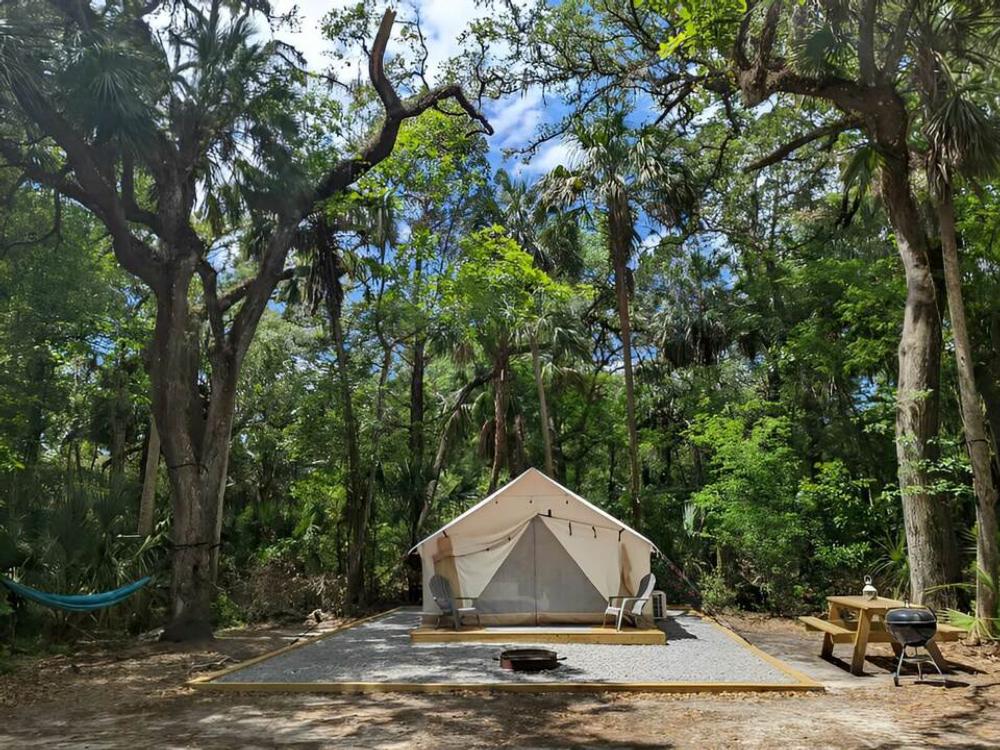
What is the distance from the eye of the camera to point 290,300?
1792 cm

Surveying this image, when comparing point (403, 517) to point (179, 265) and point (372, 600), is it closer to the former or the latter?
point (372, 600)

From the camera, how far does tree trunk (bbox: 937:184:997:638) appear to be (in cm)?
907

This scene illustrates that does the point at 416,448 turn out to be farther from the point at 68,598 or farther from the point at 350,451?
the point at 68,598

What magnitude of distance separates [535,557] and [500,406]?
6185 millimetres

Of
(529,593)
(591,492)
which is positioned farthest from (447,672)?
(591,492)

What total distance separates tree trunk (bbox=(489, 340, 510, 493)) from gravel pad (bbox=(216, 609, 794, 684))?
688cm

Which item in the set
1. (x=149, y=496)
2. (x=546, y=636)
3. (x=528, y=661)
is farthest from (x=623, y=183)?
(x=149, y=496)

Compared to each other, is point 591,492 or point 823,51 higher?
point 823,51

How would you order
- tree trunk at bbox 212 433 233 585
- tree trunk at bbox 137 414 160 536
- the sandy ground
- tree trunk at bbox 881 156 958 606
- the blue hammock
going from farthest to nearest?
tree trunk at bbox 137 414 160 536, tree trunk at bbox 212 433 233 585, tree trunk at bbox 881 156 958 606, the blue hammock, the sandy ground

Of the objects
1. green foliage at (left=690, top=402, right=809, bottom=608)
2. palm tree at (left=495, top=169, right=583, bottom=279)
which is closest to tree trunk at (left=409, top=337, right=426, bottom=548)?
palm tree at (left=495, top=169, right=583, bottom=279)

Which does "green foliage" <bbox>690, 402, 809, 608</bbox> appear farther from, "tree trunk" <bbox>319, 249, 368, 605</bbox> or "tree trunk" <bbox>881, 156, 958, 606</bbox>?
"tree trunk" <bbox>319, 249, 368, 605</bbox>

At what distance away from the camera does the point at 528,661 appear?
27.1ft

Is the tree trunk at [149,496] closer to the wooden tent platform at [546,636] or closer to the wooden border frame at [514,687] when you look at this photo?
the wooden tent platform at [546,636]

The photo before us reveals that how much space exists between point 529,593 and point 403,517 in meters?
5.91
